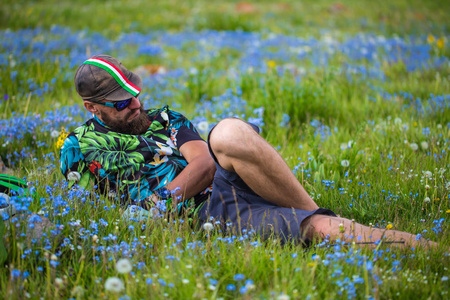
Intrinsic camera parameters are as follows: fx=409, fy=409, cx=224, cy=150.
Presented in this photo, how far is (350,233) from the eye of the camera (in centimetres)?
259

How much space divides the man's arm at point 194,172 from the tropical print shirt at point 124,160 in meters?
0.07

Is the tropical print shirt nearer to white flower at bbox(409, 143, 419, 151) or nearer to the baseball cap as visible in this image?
the baseball cap

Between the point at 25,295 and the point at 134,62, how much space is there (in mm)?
6604

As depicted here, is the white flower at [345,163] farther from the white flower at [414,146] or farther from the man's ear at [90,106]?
the man's ear at [90,106]

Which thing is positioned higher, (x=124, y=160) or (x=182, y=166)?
(x=124, y=160)

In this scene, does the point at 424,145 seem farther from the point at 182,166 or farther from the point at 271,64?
the point at 271,64

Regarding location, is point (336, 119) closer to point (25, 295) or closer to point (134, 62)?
point (25, 295)

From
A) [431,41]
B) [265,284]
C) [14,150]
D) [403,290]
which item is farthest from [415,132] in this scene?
[431,41]

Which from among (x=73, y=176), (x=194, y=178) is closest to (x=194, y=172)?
(x=194, y=178)

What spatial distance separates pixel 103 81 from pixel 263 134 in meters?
2.32

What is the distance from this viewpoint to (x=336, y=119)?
5.16m

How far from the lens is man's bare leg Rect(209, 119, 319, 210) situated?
268 centimetres

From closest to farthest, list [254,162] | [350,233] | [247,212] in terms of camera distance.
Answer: [350,233]
[254,162]
[247,212]

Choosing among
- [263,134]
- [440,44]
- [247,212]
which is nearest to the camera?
[247,212]
